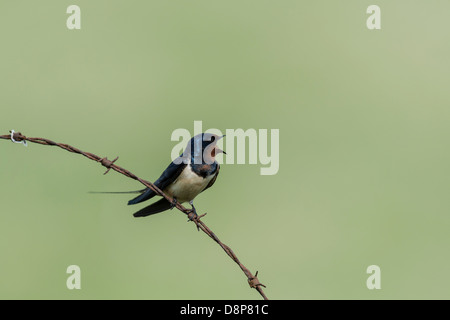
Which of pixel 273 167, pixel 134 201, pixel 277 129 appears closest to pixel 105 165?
pixel 134 201

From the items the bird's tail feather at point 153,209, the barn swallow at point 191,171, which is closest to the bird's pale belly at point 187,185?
the barn swallow at point 191,171

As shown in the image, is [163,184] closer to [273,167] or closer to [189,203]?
[189,203]

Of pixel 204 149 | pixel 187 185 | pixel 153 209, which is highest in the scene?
pixel 204 149

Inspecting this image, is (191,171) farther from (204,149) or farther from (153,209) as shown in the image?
(153,209)

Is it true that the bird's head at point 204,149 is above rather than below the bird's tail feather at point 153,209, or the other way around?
above

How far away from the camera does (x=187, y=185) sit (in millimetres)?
4055

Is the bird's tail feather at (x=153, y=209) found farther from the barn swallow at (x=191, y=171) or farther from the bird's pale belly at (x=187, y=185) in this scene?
the bird's pale belly at (x=187, y=185)

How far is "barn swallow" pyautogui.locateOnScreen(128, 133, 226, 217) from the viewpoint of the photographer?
402 centimetres

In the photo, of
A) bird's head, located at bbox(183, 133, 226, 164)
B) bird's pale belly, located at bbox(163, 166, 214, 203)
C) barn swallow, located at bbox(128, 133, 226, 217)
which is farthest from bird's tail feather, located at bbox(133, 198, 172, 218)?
bird's head, located at bbox(183, 133, 226, 164)

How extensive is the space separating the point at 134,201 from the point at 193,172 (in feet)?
1.42

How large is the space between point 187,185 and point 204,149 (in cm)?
26

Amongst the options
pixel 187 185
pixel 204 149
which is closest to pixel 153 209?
pixel 187 185

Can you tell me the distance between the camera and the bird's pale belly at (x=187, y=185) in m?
4.04

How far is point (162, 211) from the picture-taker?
4004mm
